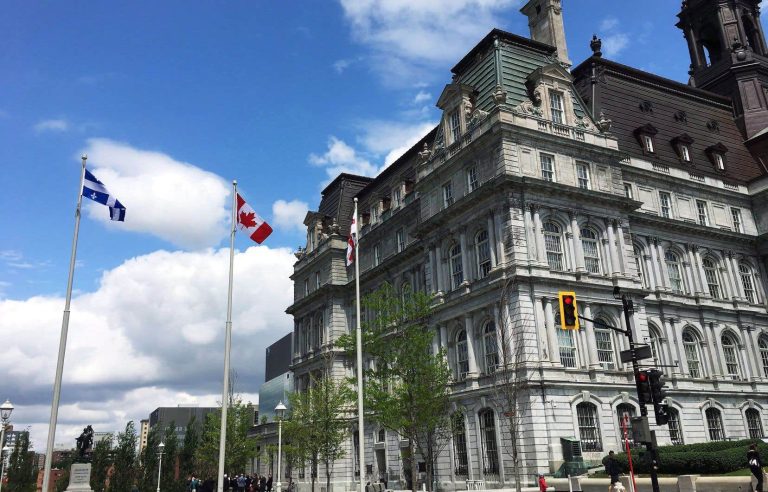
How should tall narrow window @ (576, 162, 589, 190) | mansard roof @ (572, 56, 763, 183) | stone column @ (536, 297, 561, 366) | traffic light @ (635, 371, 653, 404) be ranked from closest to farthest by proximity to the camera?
traffic light @ (635, 371, 653, 404), stone column @ (536, 297, 561, 366), tall narrow window @ (576, 162, 589, 190), mansard roof @ (572, 56, 763, 183)

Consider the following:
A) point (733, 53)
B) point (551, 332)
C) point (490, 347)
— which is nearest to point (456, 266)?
→ point (490, 347)

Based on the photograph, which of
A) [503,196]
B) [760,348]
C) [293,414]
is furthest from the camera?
[293,414]

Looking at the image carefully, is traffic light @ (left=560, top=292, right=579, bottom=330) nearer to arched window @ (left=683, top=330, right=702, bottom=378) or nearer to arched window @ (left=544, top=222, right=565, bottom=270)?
arched window @ (left=544, top=222, right=565, bottom=270)

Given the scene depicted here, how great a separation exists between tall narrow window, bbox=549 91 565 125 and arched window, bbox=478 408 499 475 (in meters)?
19.8

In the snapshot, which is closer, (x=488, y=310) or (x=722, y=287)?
(x=488, y=310)

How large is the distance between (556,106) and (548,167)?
5008 millimetres

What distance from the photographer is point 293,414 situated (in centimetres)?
5341

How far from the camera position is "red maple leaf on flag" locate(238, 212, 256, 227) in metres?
26.5

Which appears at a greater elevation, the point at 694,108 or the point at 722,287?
A: the point at 694,108

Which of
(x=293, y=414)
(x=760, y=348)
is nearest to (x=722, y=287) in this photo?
(x=760, y=348)

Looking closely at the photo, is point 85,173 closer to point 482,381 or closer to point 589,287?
point 482,381

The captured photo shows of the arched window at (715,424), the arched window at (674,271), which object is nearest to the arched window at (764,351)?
the arched window at (715,424)

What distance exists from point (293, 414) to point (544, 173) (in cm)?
2793

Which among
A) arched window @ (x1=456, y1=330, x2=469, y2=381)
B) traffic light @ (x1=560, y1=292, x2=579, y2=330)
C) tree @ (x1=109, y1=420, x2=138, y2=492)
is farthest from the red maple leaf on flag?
tree @ (x1=109, y1=420, x2=138, y2=492)
